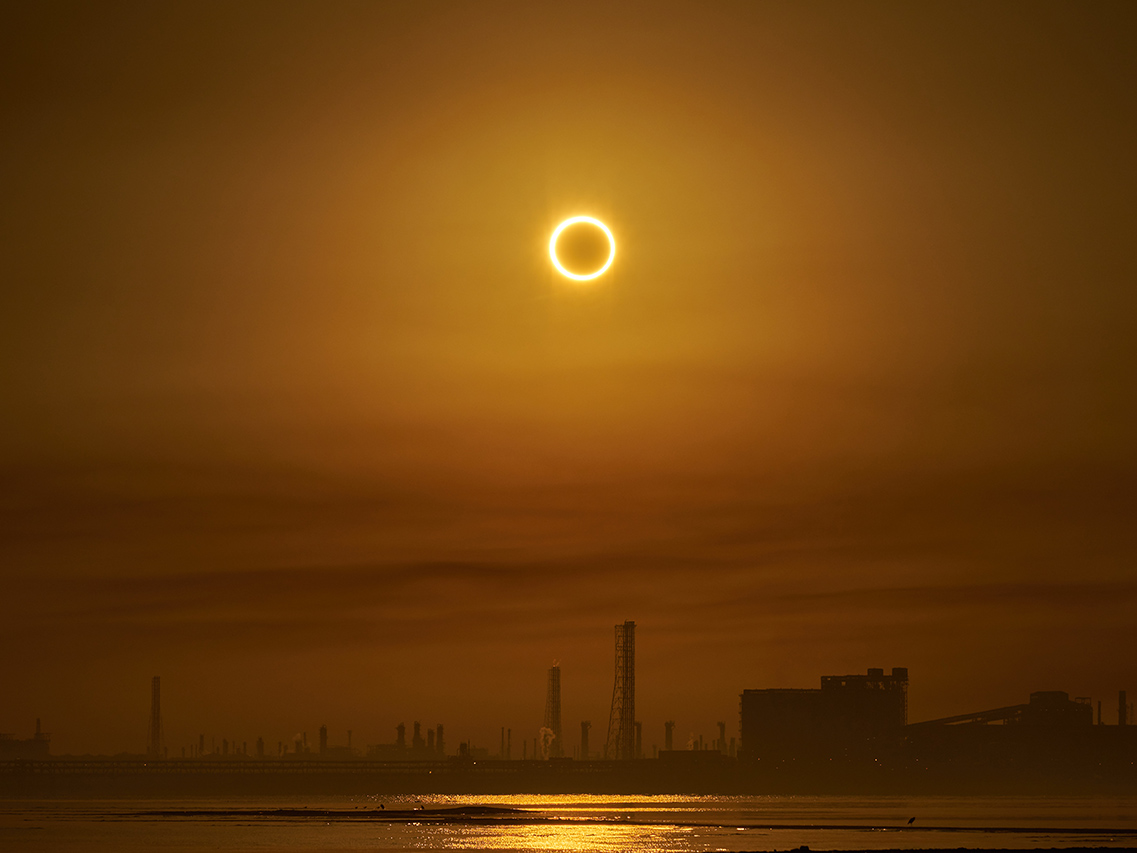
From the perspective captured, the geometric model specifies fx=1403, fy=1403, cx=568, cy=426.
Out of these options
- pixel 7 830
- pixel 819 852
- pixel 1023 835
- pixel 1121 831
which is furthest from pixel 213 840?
pixel 1121 831

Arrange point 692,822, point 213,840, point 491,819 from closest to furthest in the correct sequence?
point 213,840
point 692,822
point 491,819

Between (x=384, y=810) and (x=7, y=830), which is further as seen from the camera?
(x=384, y=810)

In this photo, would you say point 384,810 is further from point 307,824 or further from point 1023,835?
point 1023,835

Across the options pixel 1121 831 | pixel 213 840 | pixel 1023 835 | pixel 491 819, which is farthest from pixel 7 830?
pixel 1121 831

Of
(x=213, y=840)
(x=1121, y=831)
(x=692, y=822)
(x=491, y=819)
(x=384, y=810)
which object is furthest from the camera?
(x=384, y=810)

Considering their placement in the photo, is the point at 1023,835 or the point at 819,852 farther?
the point at 1023,835

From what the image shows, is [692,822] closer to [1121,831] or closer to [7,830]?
[1121,831]
